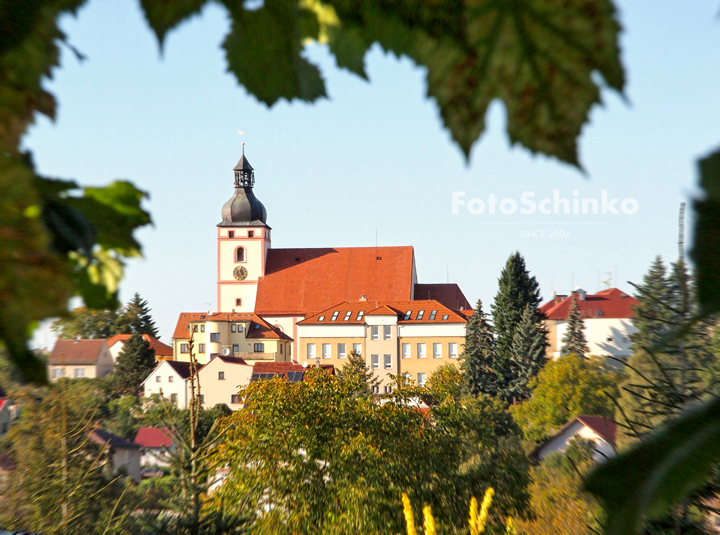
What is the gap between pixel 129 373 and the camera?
1453 inches

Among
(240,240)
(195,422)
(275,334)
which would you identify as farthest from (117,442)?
(240,240)

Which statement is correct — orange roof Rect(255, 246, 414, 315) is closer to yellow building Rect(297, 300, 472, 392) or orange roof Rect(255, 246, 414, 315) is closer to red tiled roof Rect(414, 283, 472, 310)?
red tiled roof Rect(414, 283, 472, 310)

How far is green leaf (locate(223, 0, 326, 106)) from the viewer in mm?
378

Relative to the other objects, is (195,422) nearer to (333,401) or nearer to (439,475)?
(439,475)

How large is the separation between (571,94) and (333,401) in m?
17.6

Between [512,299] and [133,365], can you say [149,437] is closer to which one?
[133,365]

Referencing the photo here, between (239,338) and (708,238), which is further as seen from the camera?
(239,338)

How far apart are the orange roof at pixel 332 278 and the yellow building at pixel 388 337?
18.7 feet

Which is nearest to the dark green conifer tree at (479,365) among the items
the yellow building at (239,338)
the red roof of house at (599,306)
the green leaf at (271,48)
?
the red roof of house at (599,306)

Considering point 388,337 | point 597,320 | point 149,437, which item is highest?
point 597,320

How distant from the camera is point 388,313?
41031 mm

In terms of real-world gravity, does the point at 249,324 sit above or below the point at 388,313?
below

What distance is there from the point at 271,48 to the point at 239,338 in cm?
4666

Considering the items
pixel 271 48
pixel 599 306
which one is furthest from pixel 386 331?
pixel 271 48
